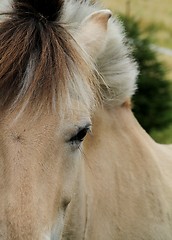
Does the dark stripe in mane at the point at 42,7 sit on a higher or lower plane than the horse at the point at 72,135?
higher

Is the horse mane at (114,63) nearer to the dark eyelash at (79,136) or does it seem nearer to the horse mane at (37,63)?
the horse mane at (37,63)

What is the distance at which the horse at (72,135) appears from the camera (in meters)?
3.07

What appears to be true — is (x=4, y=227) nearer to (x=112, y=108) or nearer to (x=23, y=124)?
(x=23, y=124)

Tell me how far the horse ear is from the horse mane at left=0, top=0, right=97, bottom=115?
0.55 ft

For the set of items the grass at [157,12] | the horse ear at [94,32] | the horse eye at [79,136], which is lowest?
the grass at [157,12]

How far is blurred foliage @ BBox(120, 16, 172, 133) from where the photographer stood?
32.2 feet

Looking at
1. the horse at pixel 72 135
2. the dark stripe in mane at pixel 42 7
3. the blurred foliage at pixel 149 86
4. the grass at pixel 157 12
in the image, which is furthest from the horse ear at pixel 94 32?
the grass at pixel 157 12

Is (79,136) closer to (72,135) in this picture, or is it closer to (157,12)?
(72,135)

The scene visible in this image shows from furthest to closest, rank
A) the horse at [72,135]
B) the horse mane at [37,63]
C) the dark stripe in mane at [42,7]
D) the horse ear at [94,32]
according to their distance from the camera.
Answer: the horse ear at [94,32] → the dark stripe in mane at [42,7] → the horse mane at [37,63] → the horse at [72,135]

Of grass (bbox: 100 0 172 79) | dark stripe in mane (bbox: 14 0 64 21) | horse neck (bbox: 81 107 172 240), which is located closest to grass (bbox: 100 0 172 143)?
grass (bbox: 100 0 172 79)

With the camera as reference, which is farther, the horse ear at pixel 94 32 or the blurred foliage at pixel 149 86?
the blurred foliage at pixel 149 86

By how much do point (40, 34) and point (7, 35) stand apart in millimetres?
152

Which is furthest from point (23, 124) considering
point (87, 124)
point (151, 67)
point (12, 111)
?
point (151, 67)

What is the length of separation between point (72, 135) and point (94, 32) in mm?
668
